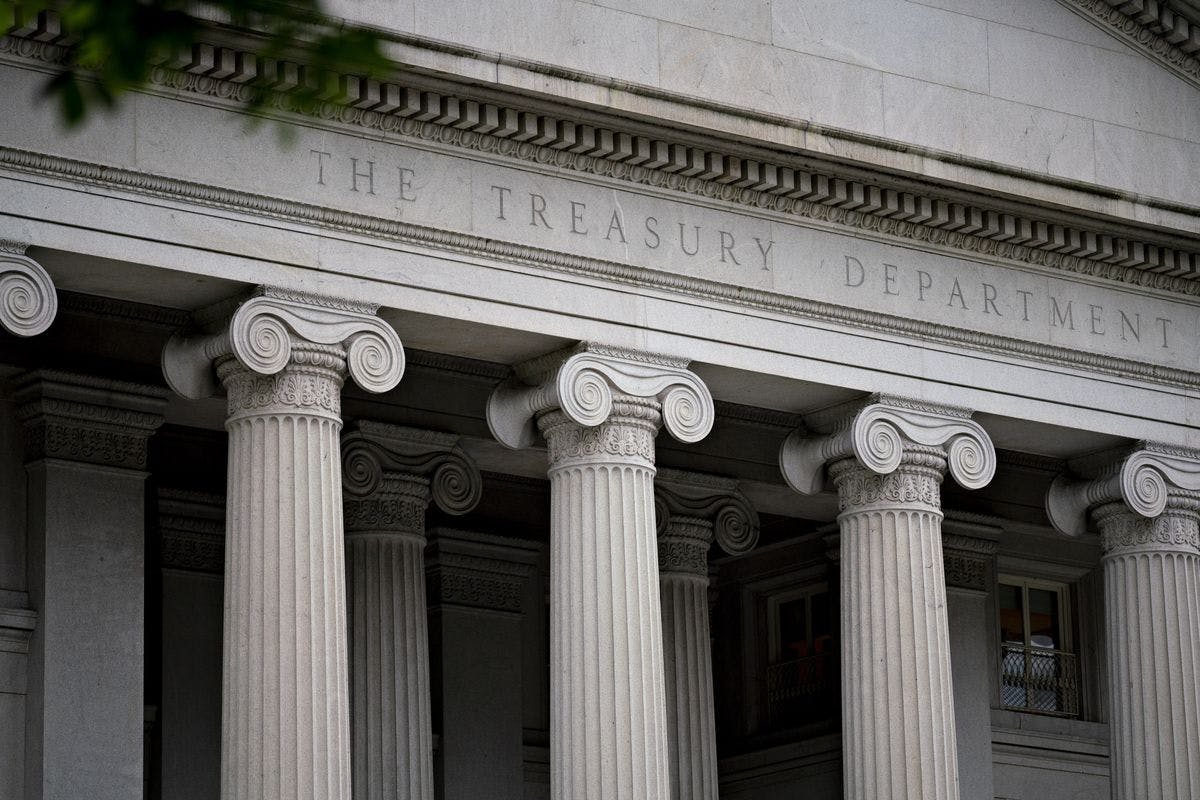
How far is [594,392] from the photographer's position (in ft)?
85.1

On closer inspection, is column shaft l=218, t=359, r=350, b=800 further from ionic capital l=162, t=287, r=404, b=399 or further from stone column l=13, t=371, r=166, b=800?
stone column l=13, t=371, r=166, b=800

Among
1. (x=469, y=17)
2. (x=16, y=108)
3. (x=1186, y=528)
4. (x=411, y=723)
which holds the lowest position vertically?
(x=411, y=723)

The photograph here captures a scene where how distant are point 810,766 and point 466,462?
27.0ft

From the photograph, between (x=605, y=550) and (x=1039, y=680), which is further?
(x=1039, y=680)

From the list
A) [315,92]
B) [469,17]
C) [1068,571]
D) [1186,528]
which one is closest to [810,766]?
[1068,571]

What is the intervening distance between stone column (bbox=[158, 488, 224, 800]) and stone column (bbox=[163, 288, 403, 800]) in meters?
5.51

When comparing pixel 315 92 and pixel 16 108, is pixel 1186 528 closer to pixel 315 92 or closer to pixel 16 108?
pixel 16 108

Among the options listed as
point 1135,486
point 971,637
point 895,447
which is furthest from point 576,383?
point 971,637

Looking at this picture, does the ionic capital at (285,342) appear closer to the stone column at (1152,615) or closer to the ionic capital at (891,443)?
the ionic capital at (891,443)

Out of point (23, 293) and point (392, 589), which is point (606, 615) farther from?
point (23, 293)

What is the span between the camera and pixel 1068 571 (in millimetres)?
36375

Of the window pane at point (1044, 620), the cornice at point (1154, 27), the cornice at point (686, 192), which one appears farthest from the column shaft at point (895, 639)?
the window pane at point (1044, 620)

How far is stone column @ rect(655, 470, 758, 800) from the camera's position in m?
31.6

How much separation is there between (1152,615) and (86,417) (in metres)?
14.0
